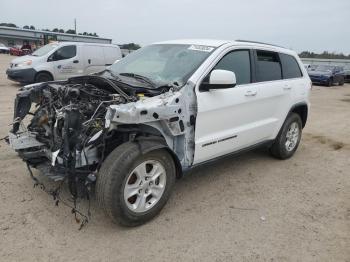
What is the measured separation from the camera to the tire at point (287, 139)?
558cm

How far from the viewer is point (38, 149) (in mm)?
4105

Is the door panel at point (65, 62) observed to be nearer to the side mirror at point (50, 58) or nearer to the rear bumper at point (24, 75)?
the side mirror at point (50, 58)

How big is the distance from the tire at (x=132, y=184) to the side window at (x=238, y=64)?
4.76ft

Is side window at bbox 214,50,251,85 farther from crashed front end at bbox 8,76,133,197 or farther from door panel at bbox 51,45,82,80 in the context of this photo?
door panel at bbox 51,45,82,80

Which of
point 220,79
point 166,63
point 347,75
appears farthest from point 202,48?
point 347,75

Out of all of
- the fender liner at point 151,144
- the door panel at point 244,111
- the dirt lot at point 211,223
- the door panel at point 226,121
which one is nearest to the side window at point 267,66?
the door panel at point 244,111

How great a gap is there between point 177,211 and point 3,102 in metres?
7.56

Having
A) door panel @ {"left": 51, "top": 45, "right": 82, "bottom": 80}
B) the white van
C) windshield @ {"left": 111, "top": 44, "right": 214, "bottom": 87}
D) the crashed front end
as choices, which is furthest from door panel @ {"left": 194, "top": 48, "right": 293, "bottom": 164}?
door panel @ {"left": 51, "top": 45, "right": 82, "bottom": 80}

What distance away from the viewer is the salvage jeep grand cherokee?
10.9ft

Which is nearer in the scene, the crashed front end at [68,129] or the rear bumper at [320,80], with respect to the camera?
the crashed front end at [68,129]

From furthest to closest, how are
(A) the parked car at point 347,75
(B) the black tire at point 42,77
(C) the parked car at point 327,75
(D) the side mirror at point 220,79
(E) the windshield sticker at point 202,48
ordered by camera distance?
(A) the parked car at point 347,75
(C) the parked car at point 327,75
(B) the black tire at point 42,77
(E) the windshield sticker at point 202,48
(D) the side mirror at point 220,79

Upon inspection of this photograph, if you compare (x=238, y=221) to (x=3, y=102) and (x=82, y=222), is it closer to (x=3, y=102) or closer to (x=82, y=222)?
(x=82, y=222)

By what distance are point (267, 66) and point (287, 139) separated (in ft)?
4.51

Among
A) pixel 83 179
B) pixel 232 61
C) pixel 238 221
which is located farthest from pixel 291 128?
pixel 83 179
